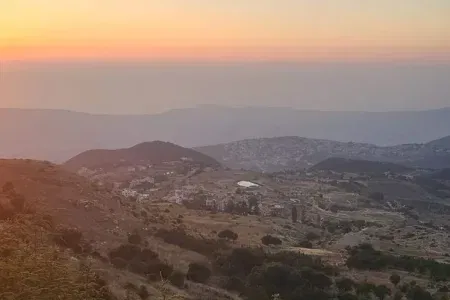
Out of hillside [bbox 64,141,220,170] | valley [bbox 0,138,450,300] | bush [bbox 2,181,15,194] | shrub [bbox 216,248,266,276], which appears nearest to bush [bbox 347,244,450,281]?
valley [bbox 0,138,450,300]

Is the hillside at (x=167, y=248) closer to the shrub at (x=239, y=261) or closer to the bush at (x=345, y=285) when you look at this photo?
the shrub at (x=239, y=261)

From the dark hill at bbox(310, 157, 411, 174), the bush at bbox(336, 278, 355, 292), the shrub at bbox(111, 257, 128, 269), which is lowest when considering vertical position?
the dark hill at bbox(310, 157, 411, 174)

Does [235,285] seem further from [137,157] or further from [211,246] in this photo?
[137,157]

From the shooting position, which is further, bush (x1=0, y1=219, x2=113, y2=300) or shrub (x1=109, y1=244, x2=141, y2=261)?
shrub (x1=109, y1=244, x2=141, y2=261)

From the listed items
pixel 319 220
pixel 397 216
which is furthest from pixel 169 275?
pixel 397 216

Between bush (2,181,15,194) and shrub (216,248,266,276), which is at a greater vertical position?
bush (2,181,15,194)

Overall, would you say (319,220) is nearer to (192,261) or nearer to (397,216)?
(397,216)

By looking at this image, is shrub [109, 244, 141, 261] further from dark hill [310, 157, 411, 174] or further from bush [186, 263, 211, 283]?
dark hill [310, 157, 411, 174]

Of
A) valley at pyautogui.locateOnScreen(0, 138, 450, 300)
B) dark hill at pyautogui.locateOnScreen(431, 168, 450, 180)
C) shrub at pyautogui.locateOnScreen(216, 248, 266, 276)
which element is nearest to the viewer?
valley at pyautogui.locateOnScreen(0, 138, 450, 300)
